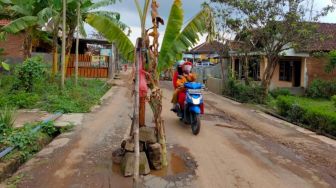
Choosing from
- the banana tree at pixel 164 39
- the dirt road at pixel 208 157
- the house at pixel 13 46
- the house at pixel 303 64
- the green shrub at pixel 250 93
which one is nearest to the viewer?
the dirt road at pixel 208 157

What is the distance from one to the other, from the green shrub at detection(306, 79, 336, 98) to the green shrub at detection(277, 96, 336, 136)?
8.00m

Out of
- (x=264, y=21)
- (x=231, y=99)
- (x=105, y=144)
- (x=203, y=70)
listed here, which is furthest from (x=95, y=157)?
(x=203, y=70)

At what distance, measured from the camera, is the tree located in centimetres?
1620

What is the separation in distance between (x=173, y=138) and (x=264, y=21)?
10337 mm

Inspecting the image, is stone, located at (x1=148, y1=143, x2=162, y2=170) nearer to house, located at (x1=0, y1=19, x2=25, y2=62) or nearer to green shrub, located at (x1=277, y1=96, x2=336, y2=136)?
green shrub, located at (x1=277, y1=96, x2=336, y2=136)

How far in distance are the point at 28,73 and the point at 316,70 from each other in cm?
1697

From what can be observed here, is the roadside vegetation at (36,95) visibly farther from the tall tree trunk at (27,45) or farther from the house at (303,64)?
the house at (303,64)

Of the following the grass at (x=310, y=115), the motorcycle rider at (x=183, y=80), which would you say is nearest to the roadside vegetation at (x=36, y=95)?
the motorcycle rider at (x=183, y=80)

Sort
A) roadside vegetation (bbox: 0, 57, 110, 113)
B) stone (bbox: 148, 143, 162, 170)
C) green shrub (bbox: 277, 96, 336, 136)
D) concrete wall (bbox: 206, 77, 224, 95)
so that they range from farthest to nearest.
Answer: concrete wall (bbox: 206, 77, 224, 95)
roadside vegetation (bbox: 0, 57, 110, 113)
green shrub (bbox: 277, 96, 336, 136)
stone (bbox: 148, 143, 162, 170)

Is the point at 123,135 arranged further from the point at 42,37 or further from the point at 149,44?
the point at 42,37

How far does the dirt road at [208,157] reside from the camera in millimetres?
5809

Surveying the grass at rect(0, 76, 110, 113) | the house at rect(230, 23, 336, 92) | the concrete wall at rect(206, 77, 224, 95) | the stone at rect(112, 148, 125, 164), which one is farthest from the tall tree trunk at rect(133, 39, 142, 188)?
the concrete wall at rect(206, 77, 224, 95)

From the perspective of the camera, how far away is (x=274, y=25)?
16.7 m

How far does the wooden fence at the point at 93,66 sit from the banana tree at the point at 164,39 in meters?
20.7
